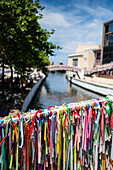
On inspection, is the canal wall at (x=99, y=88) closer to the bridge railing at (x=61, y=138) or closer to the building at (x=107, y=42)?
the bridge railing at (x=61, y=138)

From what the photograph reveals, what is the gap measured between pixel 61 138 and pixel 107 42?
55.7 m

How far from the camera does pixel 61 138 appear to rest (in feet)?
8.41

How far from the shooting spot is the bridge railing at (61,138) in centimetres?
224

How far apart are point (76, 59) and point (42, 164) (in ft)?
279

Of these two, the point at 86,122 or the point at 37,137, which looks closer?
the point at 37,137

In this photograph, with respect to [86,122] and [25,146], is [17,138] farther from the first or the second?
[86,122]

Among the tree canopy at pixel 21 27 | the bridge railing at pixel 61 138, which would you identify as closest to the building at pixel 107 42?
the tree canopy at pixel 21 27

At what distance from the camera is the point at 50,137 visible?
246 centimetres

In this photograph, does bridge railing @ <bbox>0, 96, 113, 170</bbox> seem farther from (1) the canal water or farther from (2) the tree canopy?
(1) the canal water

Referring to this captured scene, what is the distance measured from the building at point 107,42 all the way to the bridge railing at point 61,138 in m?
50.5

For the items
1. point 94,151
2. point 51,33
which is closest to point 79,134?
point 94,151

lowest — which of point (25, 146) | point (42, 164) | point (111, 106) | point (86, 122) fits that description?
point (42, 164)

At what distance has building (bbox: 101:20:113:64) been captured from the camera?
1891 inches

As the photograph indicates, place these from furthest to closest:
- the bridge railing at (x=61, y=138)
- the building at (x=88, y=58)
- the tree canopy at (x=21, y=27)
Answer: the building at (x=88, y=58) → the tree canopy at (x=21, y=27) → the bridge railing at (x=61, y=138)
